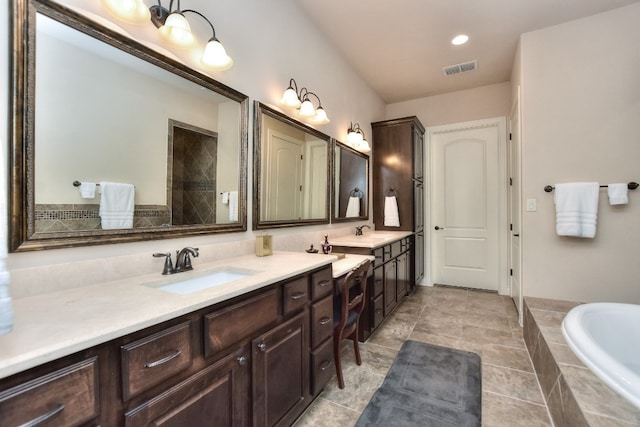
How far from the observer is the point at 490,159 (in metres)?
4.09

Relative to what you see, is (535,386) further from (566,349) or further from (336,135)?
(336,135)

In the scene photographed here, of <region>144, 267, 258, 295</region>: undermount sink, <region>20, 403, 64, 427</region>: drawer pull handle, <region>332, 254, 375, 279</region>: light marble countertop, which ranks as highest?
<region>144, 267, 258, 295</region>: undermount sink

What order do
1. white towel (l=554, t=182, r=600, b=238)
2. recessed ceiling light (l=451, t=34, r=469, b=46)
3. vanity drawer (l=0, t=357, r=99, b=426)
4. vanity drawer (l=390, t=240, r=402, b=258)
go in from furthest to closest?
vanity drawer (l=390, t=240, r=402, b=258), recessed ceiling light (l=451, t=34, r=469, b=46), white towel (l=554, t=182, r=600, b=238), vanity drawer (l=0, t=357, r=99, b=426)

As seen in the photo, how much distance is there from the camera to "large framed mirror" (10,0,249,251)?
3.35 feet

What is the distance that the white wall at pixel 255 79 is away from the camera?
108 cm

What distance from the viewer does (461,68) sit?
3576 mm

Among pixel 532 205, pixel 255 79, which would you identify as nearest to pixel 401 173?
pixel 532 205

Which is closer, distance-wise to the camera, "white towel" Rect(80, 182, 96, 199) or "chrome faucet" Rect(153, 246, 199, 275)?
"white towel" Rect(80, 182, 96, 199)

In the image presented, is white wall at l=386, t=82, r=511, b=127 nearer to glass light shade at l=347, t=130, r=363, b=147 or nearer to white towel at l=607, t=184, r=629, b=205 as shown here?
glass light shade at l=347, t=130, r=363, b=147

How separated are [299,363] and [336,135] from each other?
7.71 feet

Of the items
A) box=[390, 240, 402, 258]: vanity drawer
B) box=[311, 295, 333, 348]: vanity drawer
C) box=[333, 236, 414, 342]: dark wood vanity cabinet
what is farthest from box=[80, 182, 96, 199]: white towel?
box=[390, 240, 402, 258]: vanity drawer

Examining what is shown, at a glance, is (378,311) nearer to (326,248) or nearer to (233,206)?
(326,248)

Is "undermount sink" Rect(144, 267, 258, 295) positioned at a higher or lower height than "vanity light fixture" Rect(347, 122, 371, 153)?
lower

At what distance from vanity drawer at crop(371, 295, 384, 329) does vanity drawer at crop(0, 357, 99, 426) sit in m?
2.23
